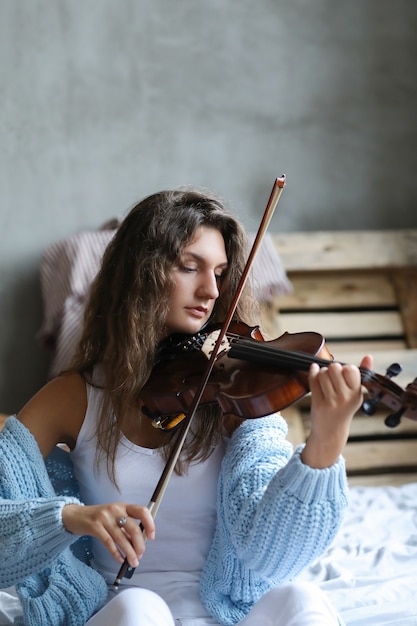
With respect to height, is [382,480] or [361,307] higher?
[361,307]

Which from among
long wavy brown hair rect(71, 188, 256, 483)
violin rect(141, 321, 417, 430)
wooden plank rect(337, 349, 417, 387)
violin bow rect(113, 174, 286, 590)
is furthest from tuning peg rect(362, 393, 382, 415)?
wooden plank rect(337, 349, 417, 387)

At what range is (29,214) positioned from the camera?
272 cm

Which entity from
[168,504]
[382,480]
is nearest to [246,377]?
[168,504]

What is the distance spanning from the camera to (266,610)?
115 centimetres

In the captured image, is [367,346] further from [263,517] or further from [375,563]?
[263,517]

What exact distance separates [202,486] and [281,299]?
153cm

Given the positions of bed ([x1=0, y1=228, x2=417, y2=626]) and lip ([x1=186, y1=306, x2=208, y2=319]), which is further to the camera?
bed ([x1=0, y1=228, x2=417, y2=626])

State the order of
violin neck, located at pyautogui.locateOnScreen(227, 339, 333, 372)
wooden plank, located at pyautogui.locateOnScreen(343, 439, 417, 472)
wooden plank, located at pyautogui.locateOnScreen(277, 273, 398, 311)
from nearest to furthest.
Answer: violin neck, located at pyautogui.locateOnScreen(227, 339, 333, 372) → wooden plank, located at pyautogui.locateOnScreen(343, 439, 417, 472) → wooden plank, located at pyautogui.locateOnScreen(277, 273, 398, 311)

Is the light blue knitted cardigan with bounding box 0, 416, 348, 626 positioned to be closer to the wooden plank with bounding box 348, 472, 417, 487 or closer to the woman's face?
the woman's face

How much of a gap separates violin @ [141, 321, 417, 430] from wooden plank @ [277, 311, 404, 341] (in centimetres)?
144

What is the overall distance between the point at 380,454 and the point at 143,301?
1.63m

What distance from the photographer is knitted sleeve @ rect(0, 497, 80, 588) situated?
3.85 ft

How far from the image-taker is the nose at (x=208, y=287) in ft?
4.49

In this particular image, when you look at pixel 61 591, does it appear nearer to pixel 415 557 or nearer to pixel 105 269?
pixel 105 269
